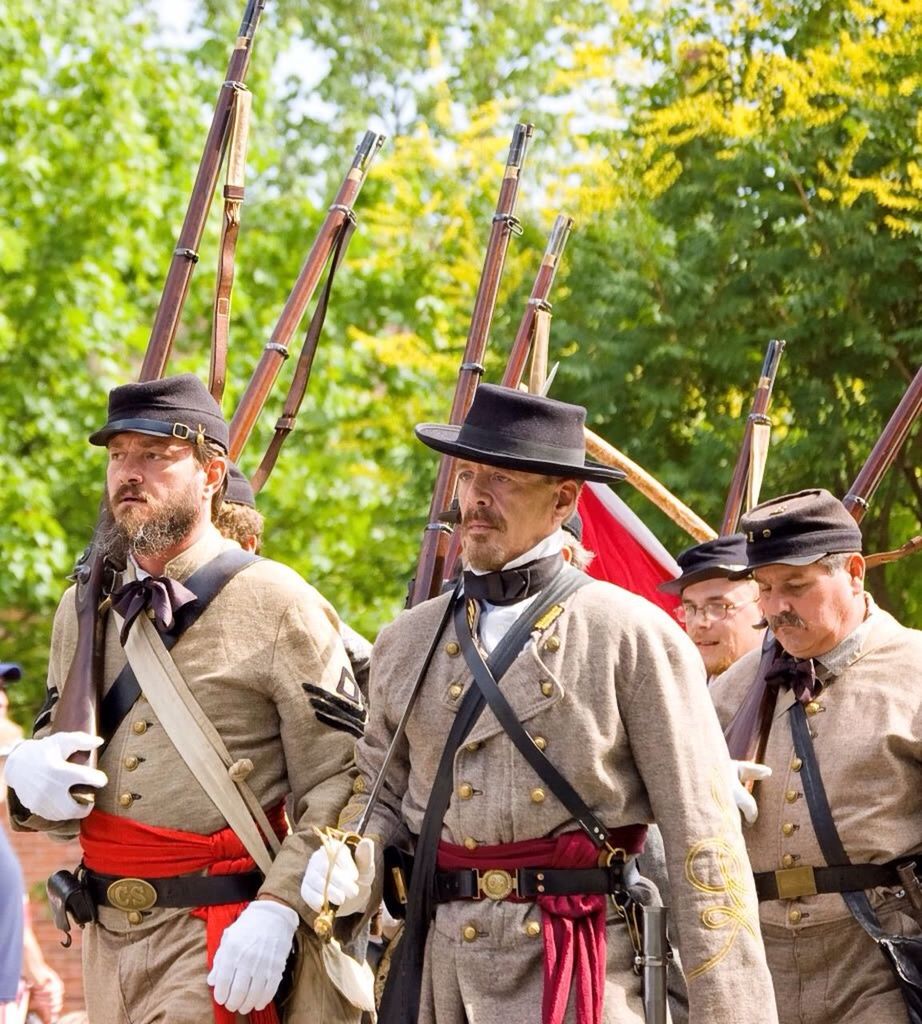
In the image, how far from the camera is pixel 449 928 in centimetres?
433

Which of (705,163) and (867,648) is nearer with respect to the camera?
(867,648)

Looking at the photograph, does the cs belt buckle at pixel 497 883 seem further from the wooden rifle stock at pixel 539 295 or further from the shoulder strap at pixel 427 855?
the wooden rifle stock at pixel 539 295

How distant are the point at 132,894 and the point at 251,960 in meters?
0.59

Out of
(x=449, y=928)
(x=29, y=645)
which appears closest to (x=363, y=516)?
(x=29, y=645)

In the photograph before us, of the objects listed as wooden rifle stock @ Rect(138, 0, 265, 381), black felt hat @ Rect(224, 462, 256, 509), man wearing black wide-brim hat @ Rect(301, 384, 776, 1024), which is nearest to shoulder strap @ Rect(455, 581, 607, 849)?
man wearing black wide-brim hat @ Rect(301, 384, 776, 1024)

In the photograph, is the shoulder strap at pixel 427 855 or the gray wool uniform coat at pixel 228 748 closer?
the shoulder strap at pixel 427 855

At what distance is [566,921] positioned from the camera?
13.8ft

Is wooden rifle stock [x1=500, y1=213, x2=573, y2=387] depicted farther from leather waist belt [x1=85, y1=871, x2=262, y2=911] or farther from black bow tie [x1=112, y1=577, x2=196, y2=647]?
leather waist belt [x1=85, y1=871, x2=262, y2=911]

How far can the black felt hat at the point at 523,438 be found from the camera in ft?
14.6

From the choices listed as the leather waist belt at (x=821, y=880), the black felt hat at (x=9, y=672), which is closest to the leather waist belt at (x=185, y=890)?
the black felt hat at (x=9, y=672)

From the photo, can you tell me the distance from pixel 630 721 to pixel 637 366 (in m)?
5.83

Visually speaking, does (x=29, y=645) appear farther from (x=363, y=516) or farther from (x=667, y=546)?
(x=667, y=546)

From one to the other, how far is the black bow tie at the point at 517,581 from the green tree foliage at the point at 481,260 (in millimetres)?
4856

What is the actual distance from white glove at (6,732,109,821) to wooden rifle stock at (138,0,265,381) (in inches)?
65.3
